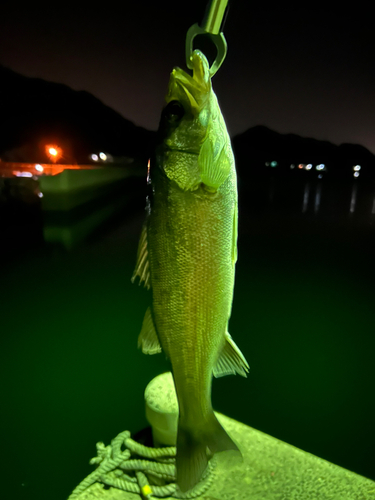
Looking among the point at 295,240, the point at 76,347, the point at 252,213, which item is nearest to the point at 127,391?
the point at 76,347

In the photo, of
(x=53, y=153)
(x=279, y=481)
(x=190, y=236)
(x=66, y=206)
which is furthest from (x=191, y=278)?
(x=53, y=153)

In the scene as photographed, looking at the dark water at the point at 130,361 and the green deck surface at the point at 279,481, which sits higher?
the green deck surface at the point at 279,481

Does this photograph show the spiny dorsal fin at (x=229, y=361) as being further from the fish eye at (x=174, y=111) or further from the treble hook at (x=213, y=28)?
the treble hook at (x=213, y=28)

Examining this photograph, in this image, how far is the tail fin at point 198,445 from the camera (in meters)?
1.31

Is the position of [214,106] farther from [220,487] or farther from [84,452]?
[84,452]

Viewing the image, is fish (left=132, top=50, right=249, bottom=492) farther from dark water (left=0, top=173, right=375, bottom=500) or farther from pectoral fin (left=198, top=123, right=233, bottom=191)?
dark water (left=0, top=173, right=375, bottom=500)

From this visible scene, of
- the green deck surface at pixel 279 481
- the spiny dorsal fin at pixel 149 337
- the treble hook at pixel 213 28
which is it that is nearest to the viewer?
the treble hook at pixel 213 28

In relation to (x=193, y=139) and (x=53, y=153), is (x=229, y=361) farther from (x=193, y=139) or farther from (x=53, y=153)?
(x=53, y=153)

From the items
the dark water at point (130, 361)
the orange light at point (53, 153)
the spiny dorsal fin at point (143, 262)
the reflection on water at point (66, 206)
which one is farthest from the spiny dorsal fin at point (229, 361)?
the orange light at point (53, 153)

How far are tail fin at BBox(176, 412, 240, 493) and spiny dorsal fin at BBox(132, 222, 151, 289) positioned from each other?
0.59 m

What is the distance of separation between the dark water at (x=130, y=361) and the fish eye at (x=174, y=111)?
3172 mm

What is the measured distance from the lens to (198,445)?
51.8 inches

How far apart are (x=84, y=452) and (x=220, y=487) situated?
68.5 inches

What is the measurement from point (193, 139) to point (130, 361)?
409cm
